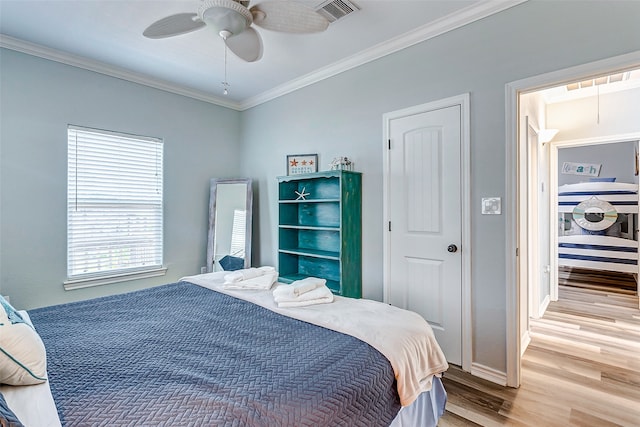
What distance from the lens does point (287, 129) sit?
375 centimetres

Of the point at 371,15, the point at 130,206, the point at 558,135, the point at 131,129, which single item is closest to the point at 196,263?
the point at 130,206

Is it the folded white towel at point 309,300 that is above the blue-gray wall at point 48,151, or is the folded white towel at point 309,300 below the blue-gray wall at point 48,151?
below

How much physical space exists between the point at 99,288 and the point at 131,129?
1.69 m

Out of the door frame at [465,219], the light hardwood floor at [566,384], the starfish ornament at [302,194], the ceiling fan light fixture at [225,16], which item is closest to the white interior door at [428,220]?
the door frame at [465,219]

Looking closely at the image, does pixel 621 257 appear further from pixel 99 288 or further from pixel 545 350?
pixel 99 288

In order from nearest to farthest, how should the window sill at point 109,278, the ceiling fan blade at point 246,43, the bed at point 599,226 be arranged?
the ceiling fan blade at point 246,43 → the window sill at point 109,278 → the bed at point 599,226

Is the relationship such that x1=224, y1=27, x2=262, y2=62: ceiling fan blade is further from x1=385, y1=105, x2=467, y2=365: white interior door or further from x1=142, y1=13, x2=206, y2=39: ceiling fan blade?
x1=385, y1=105, x2=467, y2=365: white interior door

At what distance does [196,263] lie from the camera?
3.93 m

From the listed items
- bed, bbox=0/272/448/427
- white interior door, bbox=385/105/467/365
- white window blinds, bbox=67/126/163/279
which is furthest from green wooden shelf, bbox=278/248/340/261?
white window blinds, bbox=67/126/163/279

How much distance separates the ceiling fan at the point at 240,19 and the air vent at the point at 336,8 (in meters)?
Answer: 0.43

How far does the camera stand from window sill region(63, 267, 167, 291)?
3.02 m

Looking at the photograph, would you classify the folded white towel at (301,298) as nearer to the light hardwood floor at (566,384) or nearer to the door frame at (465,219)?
the light hardwood floor at (566,384)

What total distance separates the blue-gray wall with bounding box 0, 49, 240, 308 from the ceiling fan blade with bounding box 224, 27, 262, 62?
5.97ft

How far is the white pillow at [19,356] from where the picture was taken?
1000 mm
